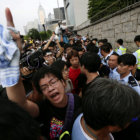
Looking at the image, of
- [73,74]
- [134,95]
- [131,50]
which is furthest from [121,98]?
[131,50]

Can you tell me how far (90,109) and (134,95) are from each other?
31 cm

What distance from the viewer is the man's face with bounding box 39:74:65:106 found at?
4.01 ft

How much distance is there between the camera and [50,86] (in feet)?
4.01

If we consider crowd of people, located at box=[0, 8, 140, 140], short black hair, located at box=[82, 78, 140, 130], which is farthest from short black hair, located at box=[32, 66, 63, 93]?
short black hair, located at box=[82, 78, 140, 130]

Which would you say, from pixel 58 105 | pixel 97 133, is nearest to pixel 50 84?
pixel 58 105

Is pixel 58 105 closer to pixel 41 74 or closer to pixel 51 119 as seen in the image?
pixel 51 119

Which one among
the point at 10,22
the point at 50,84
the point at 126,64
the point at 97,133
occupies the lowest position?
the point at 97,133

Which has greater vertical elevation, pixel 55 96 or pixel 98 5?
pixel 98 5

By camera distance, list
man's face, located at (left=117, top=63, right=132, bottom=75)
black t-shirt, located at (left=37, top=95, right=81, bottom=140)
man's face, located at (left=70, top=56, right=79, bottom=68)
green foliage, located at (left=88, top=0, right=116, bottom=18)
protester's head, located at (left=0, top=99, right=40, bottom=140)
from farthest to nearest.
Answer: green foliage, located at (left=88, top=0, right=116, bottom=18) < man's face, located at (left=70, top=56, right=79, bottom=68) < man's face, located at (left=117, top=63, right=132, bottom=75) < black t-shirt, located at (left=37, top=95, right=81, bottom=140) < protester's head, located at (left=0, top=99, right=40, bottom=140)

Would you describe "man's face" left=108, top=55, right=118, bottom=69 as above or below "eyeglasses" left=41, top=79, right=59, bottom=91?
below

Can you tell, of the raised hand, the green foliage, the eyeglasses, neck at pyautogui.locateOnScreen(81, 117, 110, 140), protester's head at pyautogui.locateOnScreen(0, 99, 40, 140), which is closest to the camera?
protester's head at pyautogui.locateOnScreen(0, 99, 40, 140)

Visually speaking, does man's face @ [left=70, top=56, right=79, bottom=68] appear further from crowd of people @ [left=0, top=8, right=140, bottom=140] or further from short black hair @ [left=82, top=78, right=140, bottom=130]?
short black hair @ [left=82, top=78, right=140, bottom=130]

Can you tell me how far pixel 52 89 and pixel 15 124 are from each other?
819mm

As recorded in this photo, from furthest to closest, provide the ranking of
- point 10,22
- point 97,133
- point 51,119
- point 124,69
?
point 124,69 < point 51,119 < point 97,133 < point 10,22
